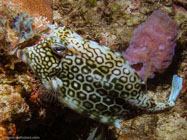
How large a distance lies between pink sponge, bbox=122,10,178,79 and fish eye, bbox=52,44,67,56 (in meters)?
1.40

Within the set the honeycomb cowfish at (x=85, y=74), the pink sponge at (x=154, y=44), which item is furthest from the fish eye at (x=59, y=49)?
the pink sponge at (x=154, y=44)

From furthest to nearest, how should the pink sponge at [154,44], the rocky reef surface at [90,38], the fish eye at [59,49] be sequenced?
the pink sponge at [154,44], the rocky reef surface at [90,38], the fish eye at [59,49]

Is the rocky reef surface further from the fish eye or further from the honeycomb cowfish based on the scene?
the fish eye

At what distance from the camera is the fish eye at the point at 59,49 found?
2352mm

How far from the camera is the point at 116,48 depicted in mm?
3650

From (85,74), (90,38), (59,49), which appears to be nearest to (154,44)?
(90,38)

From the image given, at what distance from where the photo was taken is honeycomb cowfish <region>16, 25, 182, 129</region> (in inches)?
96.0

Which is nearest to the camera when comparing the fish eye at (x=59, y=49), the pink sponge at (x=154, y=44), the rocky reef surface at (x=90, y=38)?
the fish eye at (x=59, y=49)

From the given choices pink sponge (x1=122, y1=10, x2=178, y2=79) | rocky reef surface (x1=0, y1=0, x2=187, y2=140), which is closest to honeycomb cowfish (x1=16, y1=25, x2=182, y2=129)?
rocky reef surface (x1=0, y1=0, x2=187, y2=140)

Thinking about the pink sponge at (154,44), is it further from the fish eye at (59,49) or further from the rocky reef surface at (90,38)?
the fish eye at (59,49)

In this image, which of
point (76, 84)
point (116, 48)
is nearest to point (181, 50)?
point (116, 48)

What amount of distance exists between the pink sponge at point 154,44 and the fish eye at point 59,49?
1.40m

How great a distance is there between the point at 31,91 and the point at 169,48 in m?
2.73

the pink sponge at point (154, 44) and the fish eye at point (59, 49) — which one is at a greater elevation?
the pink sponge at point (154, 44)
